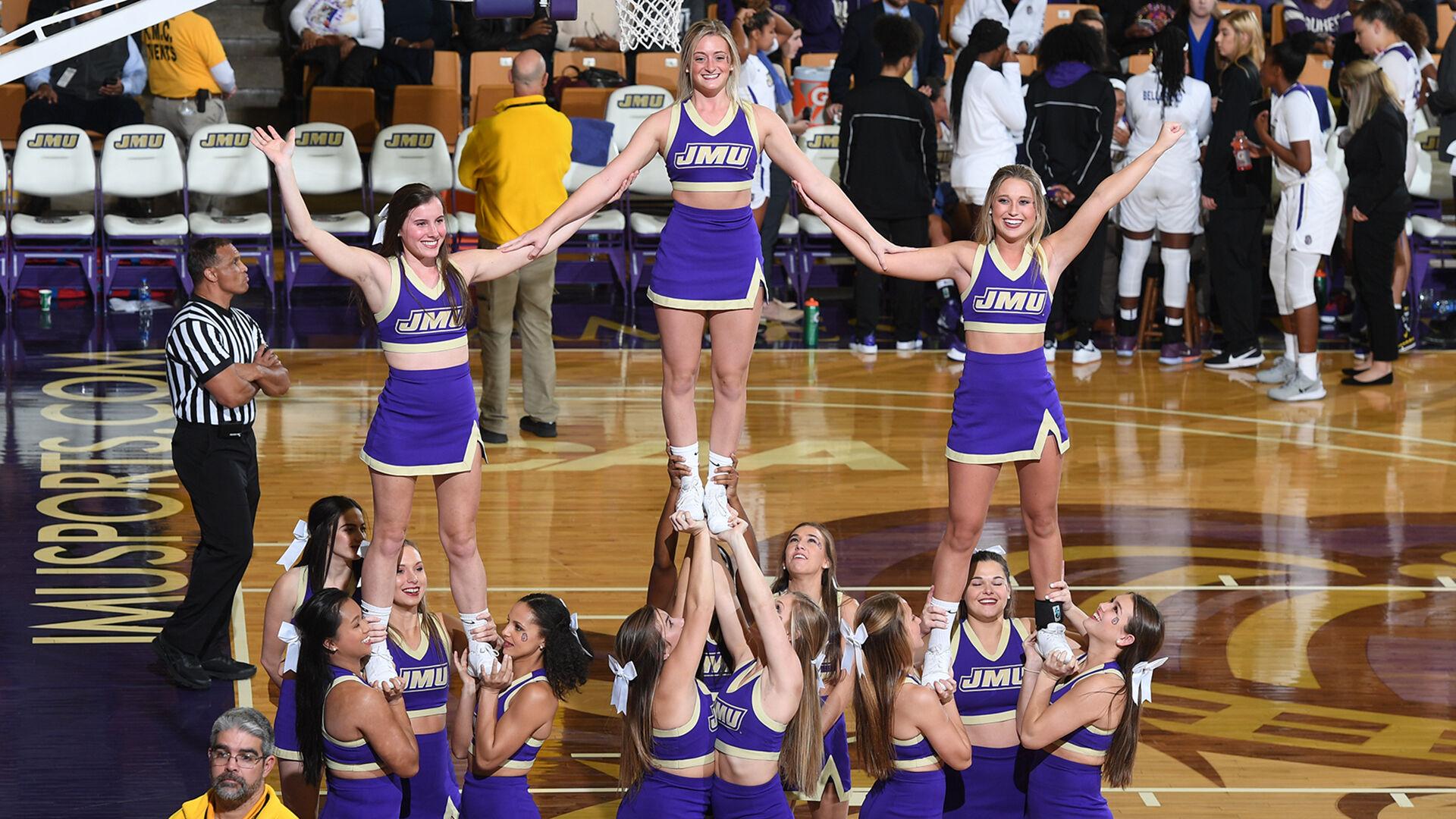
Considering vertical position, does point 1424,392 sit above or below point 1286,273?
below

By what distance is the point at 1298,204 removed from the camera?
41.0ft

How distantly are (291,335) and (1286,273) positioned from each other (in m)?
7.94

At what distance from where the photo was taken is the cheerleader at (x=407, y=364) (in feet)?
18.9

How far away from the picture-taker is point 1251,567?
30.7ft

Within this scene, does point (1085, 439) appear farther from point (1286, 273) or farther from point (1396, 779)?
point (1396, 779)

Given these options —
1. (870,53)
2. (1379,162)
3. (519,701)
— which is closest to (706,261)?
(519,701)

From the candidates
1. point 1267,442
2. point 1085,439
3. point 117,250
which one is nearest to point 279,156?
point 1085,439

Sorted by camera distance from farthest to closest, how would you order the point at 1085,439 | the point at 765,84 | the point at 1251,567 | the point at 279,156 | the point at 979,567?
the point at 765,84
the point at 1085,439
the point at 1251,567
the point at 979,567
the point at 279,156

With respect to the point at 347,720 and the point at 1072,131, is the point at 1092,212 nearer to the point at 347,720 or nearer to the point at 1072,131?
the point at 347,720

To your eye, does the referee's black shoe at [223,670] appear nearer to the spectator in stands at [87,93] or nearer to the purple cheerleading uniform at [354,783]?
the purple cheerleading uniform at [354,783]

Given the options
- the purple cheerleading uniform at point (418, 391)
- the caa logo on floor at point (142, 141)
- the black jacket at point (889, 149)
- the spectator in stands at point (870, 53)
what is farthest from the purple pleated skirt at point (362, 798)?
the caa logo on floor at point (142, 141)

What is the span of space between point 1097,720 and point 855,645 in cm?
86

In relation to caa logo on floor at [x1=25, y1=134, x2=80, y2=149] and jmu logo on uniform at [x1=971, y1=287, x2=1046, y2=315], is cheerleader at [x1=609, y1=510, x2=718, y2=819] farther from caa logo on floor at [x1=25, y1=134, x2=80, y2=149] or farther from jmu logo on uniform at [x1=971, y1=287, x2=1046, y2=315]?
caa logo on floor at [x1=25, y1=134, x2=80, y2=149]

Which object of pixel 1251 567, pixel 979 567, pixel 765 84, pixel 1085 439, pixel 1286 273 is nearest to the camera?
pixel 979 567
